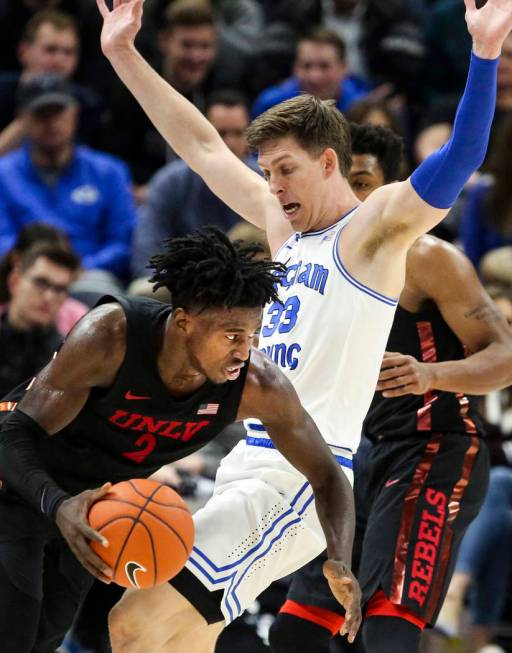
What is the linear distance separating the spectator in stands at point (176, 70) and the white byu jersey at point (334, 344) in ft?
17.9

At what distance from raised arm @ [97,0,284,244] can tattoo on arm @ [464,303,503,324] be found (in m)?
1.04

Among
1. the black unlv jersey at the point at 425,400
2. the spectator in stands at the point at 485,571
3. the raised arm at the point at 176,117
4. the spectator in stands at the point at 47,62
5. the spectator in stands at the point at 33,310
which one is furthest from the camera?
the spectator in stands at the point at 47,62

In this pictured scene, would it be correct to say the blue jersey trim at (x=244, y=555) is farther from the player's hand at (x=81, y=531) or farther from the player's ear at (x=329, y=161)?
the player's ear at (x=329, y=161)

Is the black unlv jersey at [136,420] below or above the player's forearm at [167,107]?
below

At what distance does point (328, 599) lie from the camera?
16.3 ft

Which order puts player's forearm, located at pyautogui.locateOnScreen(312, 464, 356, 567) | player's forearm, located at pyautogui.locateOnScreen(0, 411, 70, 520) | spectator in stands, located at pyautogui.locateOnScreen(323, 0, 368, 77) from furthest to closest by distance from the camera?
1. spectator in stands, located at pyautogui.locateOnScreen(323, 0, 368, 77)
2. player's forearm, located at pyautogui.locateOnScreen(312, 464, 356, 567)
3. player's forearm, located at pyautogui.locateOnScreen(0, 411, 70, 520)

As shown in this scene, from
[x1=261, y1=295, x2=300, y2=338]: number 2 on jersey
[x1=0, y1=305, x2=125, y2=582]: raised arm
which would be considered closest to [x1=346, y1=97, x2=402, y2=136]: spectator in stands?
[x1=261, y1=295, x2=300, y2=338]: number 2 on jersey

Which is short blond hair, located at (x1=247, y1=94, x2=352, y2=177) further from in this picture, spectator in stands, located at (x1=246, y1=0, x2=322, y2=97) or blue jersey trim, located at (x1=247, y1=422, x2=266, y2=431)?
spectator in stands, located at (x1=246, y1=0, x2=322, y2=97)

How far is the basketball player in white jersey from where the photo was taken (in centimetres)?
426

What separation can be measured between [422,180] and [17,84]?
6.19 m

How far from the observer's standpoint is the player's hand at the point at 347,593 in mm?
4020

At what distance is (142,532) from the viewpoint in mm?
3881

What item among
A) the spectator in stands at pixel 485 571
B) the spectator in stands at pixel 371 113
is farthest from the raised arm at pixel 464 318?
the spectator in stands at pixel 371 113

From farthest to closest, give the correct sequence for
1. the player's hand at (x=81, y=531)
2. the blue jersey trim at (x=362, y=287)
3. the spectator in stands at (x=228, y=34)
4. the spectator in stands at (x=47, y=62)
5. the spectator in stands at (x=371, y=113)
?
1. the spectator in stands at (x=228, y=34)
2. the spectator in stands at (x=47, y=62)
3. the spectator in stands at (x=371, y=113)
4. the blue jersey trim at (x=362, y=287)
5. the player's hand at (x=81, y=531)
